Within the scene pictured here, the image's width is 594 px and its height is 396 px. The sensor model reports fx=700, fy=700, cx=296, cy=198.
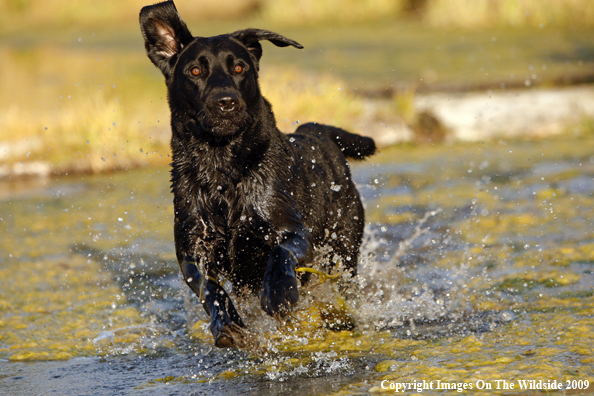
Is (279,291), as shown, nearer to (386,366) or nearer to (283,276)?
(283,276)

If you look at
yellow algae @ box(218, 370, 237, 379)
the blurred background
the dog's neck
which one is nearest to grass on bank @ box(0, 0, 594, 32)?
the blurred background

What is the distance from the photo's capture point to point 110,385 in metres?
3.86

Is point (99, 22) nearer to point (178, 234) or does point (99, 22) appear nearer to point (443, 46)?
point (443, 46)

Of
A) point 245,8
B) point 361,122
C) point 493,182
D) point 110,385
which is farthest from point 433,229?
point 245,8

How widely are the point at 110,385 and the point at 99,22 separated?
32.2 m

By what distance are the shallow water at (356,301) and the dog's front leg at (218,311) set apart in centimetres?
28

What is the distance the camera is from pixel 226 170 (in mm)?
4148

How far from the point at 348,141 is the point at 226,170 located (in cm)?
153

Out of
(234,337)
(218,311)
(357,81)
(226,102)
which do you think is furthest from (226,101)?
(357,81)

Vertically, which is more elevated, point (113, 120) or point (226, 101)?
point (113, 120)

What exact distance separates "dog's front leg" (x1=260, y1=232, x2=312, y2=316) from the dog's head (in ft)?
2.42

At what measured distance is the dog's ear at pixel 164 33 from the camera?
4246mm

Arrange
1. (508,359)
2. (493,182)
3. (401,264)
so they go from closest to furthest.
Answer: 1. (508,359)
2. (401,264)
3. (493,182)

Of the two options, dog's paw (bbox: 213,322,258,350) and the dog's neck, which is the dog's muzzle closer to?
the dog's neck
